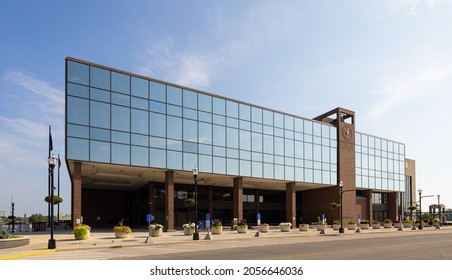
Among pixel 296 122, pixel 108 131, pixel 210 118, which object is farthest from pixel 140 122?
pixel 296 122

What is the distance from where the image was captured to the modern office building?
145 feet

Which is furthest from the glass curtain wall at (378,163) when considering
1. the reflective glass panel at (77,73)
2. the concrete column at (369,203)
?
the reflective glass panel at (77,73)

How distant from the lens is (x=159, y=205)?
65.2 metres

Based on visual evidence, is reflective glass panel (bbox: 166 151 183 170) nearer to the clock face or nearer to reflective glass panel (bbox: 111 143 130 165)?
reflective glass panel (bbox: 111 143 130 165)

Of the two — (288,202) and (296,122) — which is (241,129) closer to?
(296,122)

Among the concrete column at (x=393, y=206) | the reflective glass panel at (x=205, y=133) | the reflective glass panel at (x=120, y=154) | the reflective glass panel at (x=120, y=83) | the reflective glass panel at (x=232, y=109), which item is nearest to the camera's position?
the reflective glass panel at (x=120, y=154)

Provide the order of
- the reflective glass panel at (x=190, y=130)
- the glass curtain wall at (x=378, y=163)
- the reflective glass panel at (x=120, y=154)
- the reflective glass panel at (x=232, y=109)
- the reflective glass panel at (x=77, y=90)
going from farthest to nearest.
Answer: the glass curtain wall at (x=378, y=163), the reflective glass panel at (x=232, y=109), the reflective glass panel at (x=190, y=130), the reflective glass panel at (x=120, y=154), the reflective glass panel at (x=77, y=90)

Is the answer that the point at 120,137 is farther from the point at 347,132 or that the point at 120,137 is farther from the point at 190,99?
the point at 347,132

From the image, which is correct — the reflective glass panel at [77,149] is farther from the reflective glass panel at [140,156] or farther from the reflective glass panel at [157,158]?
the reflective glass panel at [157,158]

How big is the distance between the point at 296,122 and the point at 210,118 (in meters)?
16.6

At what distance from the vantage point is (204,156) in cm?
5256

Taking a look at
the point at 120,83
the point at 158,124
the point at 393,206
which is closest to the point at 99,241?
the point at 158,124

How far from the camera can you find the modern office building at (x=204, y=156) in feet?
145
